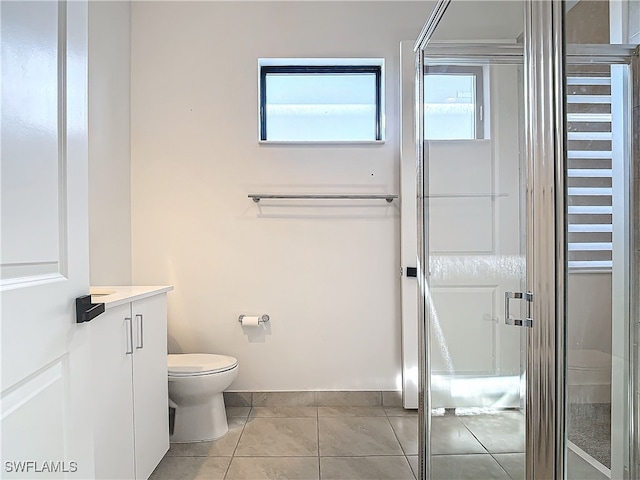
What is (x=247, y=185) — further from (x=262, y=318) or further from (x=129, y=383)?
(x=129, y=383)

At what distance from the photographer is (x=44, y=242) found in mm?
898

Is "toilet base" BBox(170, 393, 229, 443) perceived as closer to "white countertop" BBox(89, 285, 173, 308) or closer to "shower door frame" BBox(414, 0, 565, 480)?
"white countertop" BBox(89, 285, 173, 308)

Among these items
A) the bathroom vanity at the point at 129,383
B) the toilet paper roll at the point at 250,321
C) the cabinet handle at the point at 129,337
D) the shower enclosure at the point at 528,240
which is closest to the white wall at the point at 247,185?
the toilet paper roll at the point at 250,321

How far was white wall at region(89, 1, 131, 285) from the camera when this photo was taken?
2344 mm

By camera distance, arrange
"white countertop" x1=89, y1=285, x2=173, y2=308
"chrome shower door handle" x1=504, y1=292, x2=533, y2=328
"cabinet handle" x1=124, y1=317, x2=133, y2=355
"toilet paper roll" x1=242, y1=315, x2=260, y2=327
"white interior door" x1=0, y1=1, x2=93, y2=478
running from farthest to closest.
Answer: "toilet paper roll" x1=242, y1=315, x2=260, y2=327
"cabinet handle" x1=124, y1=317, x2=133, y2=355
"white countertop" x1=89, y1=285, x2=173, y2=308
"chrome shower door handle" x1=504, y1=292, x2=533, y2=328
"white interior door" x1=0, y1=1, x2=93, y2=478

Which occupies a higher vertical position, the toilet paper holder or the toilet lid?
the toilet paper holder

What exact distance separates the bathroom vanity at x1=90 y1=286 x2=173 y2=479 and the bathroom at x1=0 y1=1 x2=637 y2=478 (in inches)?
30.0

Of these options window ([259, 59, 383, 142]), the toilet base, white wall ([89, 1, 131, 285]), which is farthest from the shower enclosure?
white wall ([89, 1, 131, 285])

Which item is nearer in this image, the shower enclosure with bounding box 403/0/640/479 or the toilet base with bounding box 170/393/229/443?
the shower enclosure with bounding box 403/0/640/479

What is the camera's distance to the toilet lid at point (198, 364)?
7.45ft

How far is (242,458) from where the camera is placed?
214 centimetres

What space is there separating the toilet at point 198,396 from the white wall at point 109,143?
688 mm

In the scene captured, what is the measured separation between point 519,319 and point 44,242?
122 cm

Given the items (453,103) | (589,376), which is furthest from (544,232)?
(453,103)
